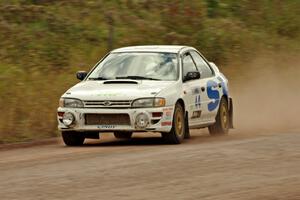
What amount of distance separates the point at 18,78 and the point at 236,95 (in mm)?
6687

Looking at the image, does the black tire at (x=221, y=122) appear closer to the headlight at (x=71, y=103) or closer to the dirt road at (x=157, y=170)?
the dirt road at (x=157, y=170)

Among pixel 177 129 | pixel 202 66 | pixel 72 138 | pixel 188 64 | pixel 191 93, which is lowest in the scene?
pixel 72 138

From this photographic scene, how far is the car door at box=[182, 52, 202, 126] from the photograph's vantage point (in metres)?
16.2

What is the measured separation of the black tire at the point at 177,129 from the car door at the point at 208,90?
3.74ft

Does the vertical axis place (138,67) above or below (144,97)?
above

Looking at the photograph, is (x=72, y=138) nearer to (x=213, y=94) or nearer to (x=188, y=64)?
(x=188, y=64)

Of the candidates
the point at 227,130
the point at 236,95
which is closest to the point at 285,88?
the point at 236,95

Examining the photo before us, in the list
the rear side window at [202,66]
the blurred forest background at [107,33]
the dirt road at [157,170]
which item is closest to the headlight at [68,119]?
the dirt road at [157,170]

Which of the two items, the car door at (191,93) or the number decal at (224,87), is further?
the number decal at (224,87)

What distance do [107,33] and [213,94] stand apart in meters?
9.96

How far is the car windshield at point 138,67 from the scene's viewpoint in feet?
53.0

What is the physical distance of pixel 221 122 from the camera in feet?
58.9

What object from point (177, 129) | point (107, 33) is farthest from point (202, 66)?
point (107, 33)

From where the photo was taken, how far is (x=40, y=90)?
64.8 feet
